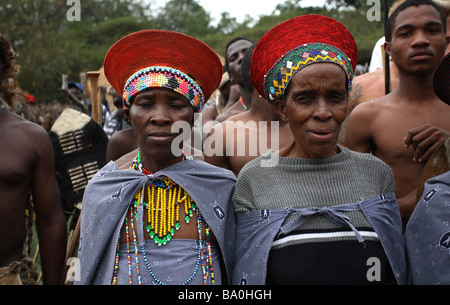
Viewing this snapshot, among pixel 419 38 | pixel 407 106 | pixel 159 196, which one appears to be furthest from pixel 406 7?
pixel 159 196

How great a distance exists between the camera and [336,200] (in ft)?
7.43

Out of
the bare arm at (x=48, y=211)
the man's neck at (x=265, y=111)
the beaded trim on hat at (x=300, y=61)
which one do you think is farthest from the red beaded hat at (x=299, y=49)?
the bare arm at (x=48, y=211)

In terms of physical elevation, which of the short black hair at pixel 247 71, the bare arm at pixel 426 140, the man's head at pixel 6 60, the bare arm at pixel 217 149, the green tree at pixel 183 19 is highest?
the green tree at pixel 183 19

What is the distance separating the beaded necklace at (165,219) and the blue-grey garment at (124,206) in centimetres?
5

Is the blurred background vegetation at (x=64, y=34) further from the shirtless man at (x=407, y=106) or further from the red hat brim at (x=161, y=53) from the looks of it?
the red hat brim at (x=161, y=53)

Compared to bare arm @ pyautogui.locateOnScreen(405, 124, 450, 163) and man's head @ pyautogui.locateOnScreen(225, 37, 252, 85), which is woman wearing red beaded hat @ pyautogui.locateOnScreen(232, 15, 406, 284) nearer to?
bare arm @ pyautogui.locateOnScreen(405, 124, 450, 163)

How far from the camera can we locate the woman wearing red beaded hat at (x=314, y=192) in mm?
2166

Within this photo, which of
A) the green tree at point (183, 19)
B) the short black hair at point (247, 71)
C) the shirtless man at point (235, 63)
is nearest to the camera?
the short black hair at point (247, 71)

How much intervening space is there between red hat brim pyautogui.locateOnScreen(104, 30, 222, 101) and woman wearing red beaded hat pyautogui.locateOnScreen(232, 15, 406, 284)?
37 cm

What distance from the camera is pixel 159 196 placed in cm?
246

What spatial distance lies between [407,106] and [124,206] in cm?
196

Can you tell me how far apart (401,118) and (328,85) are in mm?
1139

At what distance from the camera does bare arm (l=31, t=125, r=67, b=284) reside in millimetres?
3154

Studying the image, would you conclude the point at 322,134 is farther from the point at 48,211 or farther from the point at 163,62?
the point at 48,211
